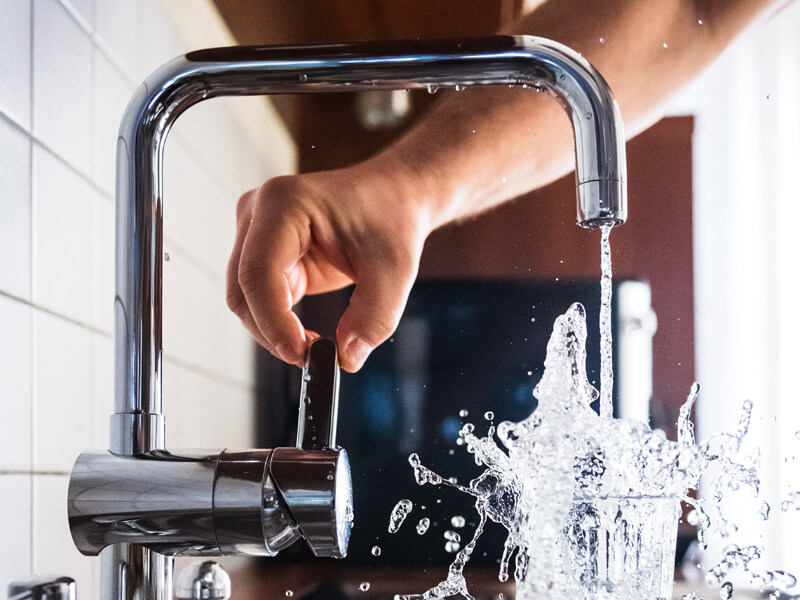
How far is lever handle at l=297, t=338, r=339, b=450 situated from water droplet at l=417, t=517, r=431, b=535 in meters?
0.31

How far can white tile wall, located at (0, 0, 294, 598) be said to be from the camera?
60 centimetres

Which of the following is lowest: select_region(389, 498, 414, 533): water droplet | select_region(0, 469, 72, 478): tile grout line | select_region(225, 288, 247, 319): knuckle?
select_region(389, 498, 414, 533): water droplet

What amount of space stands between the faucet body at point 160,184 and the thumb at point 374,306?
302mm

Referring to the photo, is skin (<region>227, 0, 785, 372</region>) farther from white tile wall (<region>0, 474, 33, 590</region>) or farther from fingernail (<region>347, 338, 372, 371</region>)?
white tile wall (<region>0, 474, 33, 590</region>)

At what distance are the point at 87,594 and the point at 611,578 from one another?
40 cm

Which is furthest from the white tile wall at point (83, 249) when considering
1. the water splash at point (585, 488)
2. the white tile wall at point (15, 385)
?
the water splash at point (585, 488)

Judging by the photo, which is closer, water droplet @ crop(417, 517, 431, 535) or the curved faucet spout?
the curved faucet spout

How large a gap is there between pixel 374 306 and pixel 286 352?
11cm

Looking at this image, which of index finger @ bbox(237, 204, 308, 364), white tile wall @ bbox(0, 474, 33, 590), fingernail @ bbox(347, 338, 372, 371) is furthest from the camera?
fingernail @ bbox(347, 338, 372, 371)

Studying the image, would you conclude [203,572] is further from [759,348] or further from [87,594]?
[759,348]

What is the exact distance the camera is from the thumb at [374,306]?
81cm

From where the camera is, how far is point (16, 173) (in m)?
0.60

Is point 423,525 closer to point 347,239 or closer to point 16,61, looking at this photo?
point 347,239

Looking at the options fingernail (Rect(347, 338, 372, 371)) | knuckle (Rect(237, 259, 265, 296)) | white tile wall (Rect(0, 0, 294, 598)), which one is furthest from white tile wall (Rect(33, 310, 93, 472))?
fingernail (Rect(347, 338, 372, 371))
